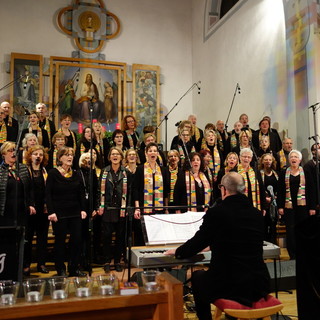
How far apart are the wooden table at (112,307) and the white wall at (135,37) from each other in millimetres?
10492

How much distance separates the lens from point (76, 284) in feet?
5.67

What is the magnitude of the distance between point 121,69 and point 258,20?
4.27 m

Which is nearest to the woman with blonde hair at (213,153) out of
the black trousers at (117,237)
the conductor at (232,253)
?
the black trousers at (117,237)

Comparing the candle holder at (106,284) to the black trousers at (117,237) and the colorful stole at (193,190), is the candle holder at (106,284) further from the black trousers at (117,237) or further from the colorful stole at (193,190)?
the colorful stole at (193,190)

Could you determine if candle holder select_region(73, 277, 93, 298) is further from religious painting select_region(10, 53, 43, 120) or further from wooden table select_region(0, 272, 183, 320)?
religious painting select_region(10, 53, 43, 120)

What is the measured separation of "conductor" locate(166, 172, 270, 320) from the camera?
242 centimetres

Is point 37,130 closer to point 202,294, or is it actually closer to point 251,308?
point 202,294

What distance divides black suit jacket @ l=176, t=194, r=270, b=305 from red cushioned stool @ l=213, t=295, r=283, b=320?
4cm

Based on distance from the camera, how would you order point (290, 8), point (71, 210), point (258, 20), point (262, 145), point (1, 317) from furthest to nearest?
point (258, 20), point (290, 8), point (262, 145), point (71, 210), point (1, 317)

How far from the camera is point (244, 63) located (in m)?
10.5

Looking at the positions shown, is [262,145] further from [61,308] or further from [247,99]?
[61,308]

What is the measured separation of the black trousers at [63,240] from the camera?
168 inches

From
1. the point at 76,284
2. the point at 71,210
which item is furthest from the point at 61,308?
the point at 71,210

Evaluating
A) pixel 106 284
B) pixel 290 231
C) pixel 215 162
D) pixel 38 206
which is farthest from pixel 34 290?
pixel 215 162
